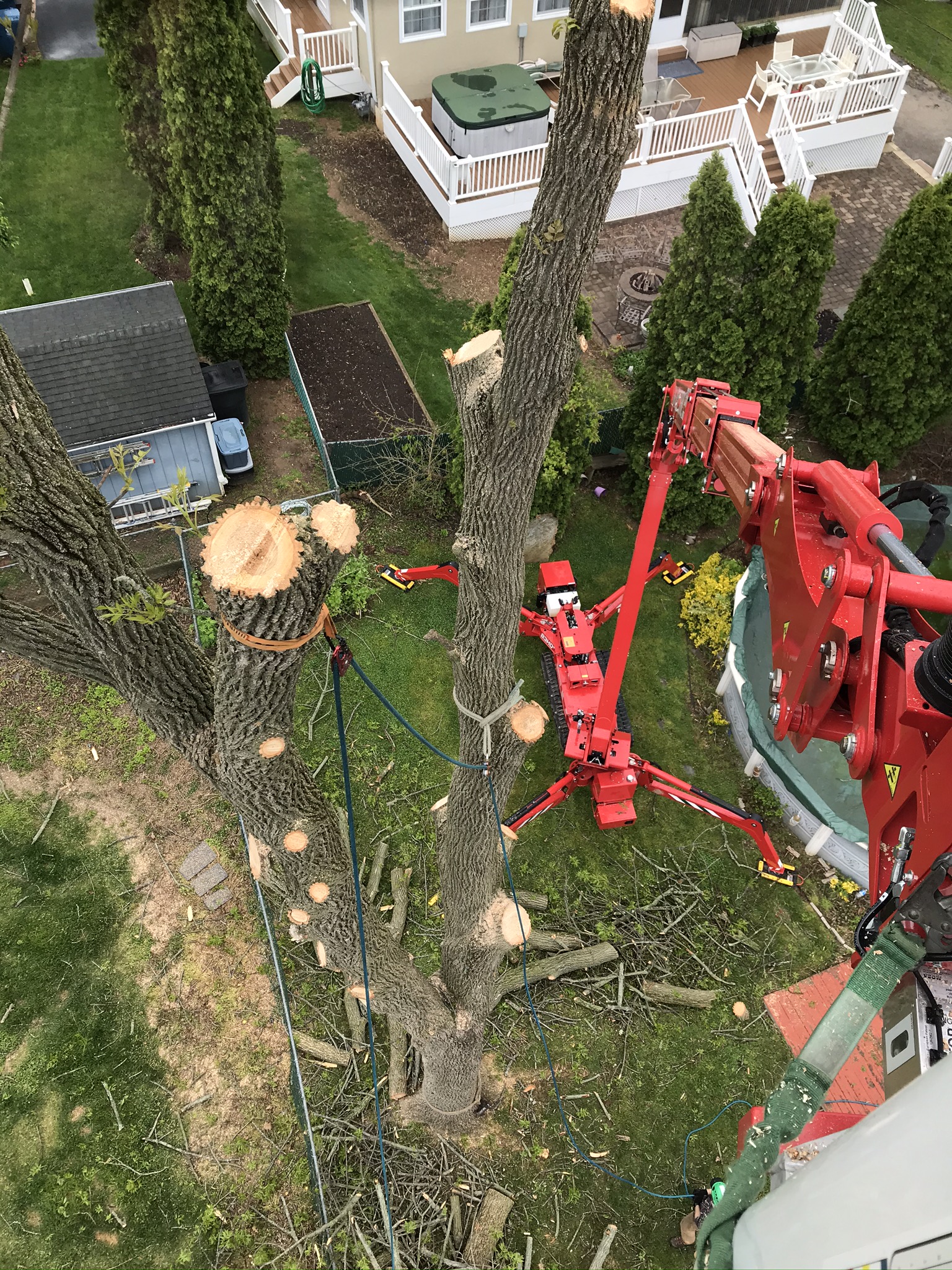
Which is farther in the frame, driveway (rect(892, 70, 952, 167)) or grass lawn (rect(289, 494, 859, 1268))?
driveway (rect(892, 70, 952, 167))

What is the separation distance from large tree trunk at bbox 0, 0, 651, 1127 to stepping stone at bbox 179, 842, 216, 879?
2673 mm

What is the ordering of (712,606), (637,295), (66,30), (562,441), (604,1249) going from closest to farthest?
1. (604,1249)
2. (562,441)
3. (712,606)
4. (637,295)
5. (66,30)

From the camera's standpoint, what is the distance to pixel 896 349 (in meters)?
10.6

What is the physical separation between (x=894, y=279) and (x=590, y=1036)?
29.4ft

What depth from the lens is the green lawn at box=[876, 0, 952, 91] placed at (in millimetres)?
18703

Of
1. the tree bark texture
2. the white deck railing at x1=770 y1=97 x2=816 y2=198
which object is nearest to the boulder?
the tree bark texture

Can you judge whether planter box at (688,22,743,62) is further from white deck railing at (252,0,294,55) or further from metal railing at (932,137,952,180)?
white deck railing at (252,0,294,55)

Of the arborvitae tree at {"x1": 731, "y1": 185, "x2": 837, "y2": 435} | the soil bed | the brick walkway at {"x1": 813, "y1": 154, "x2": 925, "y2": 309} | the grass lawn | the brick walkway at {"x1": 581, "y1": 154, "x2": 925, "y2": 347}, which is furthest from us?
the brick walkway at {"x1": 813, "y1": 154, "x2": 925, "y2": 309}

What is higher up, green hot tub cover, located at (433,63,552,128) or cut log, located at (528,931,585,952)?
green hot tub cover, located at (433,63,552,128)

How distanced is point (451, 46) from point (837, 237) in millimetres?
7329

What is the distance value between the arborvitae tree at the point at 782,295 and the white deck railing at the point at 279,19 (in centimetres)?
1077

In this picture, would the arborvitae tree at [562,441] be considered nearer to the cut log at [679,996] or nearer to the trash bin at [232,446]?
the trash bin at [232,446]

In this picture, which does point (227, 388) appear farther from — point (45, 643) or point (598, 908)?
point (598, 908)

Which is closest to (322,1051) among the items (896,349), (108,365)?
(108,365)
